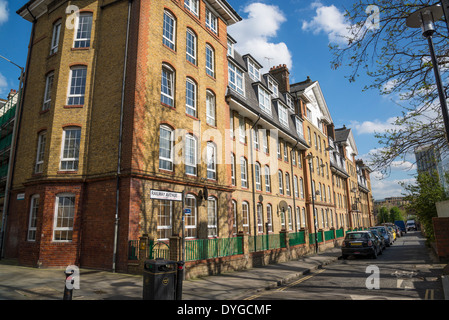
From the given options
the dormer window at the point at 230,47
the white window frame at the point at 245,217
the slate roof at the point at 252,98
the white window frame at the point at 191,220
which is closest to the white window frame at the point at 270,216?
the white window frame at the point at 245,217

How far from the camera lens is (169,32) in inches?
597

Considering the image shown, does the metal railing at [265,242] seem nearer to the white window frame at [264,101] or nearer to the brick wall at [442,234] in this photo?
the brick wall at [442,234]

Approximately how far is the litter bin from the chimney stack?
A: 27341mm

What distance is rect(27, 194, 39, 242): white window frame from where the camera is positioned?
13.4 meters

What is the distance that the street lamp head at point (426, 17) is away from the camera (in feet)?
21.5

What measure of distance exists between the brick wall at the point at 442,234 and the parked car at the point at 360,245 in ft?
14.4

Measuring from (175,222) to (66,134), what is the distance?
6.58 meters

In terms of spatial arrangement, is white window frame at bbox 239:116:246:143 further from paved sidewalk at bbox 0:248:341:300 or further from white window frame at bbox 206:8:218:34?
paved sidewalk at bbox 0:248:341:300

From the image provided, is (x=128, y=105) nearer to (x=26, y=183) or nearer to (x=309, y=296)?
(x=26, y=183)

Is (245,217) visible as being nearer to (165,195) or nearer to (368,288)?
(165,195)

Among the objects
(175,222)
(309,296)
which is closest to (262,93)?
(175,222)

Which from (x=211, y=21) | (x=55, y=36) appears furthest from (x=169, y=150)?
(x=211, y=21)

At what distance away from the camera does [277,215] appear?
24.0m
